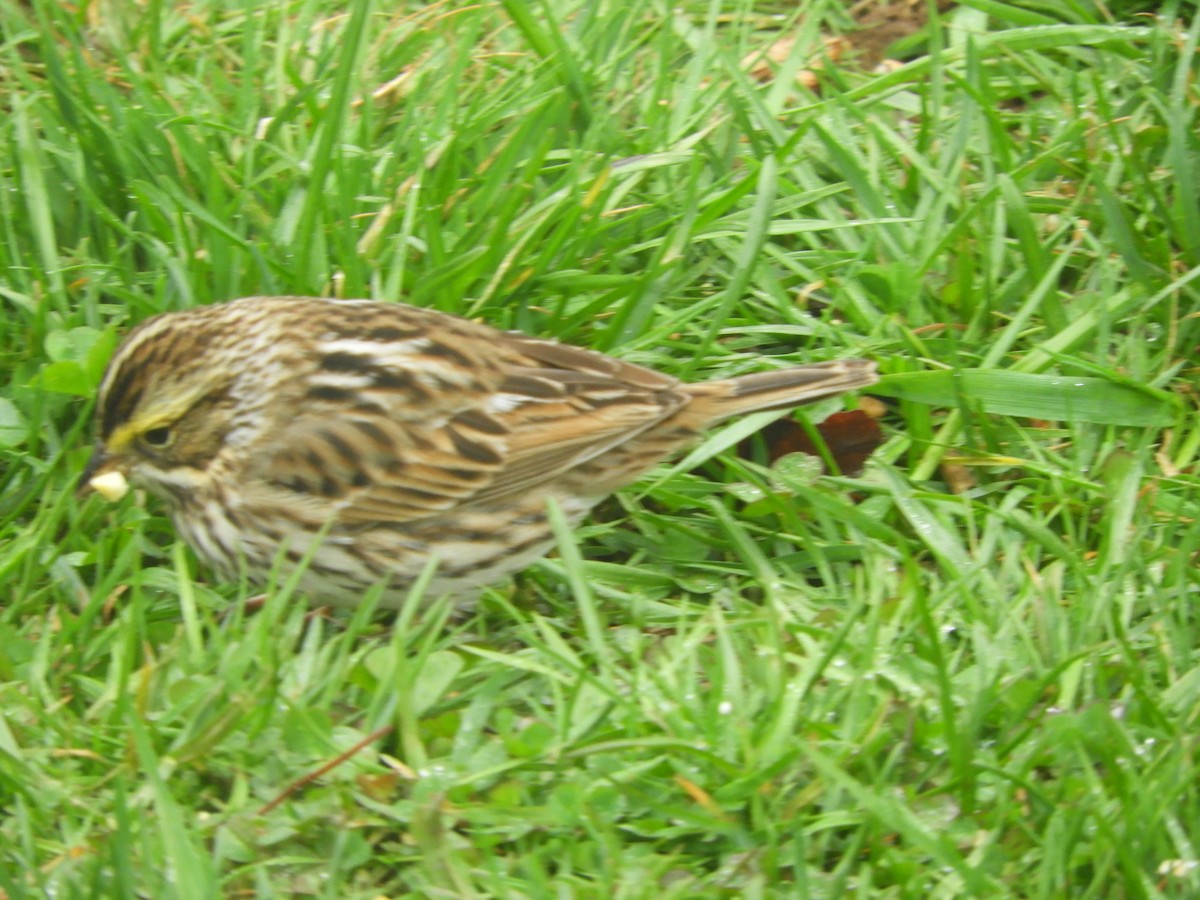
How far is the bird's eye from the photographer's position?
5.08m

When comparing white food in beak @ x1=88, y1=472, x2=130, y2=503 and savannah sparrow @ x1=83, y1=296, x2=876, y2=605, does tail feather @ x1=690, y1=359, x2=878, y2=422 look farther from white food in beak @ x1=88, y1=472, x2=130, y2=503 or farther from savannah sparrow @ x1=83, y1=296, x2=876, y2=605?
white food in beak @ x1=88, y1=472, x2=130, y2=503

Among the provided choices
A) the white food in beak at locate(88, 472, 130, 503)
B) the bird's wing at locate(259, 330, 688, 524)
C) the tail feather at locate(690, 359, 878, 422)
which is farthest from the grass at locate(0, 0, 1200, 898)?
the bird's wing at locate(259, 330, 688, 524)

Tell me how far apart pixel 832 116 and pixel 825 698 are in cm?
284

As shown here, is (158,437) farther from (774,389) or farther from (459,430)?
(774,389)

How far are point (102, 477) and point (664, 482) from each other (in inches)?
70.0

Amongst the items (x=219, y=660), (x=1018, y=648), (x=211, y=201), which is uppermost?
(x=211, y=201)

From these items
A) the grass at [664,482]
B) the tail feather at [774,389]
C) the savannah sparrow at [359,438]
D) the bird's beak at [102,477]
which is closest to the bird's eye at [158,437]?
the savannah sparrow at [359,438]

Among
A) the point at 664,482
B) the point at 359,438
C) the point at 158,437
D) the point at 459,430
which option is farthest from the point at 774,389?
the point at 158,437

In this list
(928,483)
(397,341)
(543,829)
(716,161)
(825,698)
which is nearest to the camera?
(543,829)

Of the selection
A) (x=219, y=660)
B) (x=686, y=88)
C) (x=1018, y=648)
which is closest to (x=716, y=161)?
(x=686, y=88)

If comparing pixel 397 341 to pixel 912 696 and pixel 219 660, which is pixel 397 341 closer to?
pixel 219 660

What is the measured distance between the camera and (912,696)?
15.6 ft

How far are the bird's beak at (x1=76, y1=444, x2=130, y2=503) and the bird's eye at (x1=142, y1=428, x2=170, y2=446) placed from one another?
0.47 ft

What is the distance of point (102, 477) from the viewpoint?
203 inches
